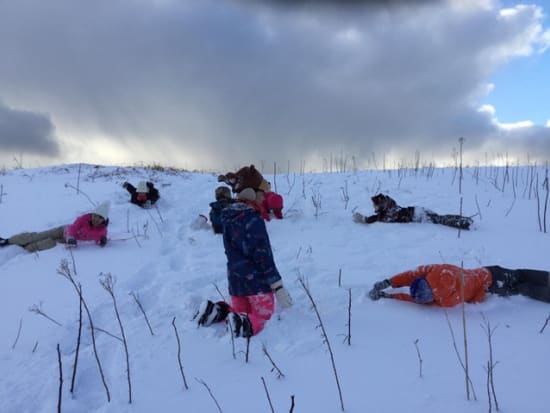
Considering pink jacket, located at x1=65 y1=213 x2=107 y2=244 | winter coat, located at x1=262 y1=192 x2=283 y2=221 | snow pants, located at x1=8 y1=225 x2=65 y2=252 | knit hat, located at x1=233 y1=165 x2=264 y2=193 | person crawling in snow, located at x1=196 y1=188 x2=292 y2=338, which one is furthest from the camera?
winter coat, located at x1=262 y1=192 x2=283 y2=221

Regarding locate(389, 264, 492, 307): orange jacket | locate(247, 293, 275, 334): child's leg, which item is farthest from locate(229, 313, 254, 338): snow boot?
locate(389, 264, 492, 307): orange jacket

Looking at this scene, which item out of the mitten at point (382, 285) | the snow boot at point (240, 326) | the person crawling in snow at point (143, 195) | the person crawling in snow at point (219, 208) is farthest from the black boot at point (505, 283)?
the person crawling in snow at point (143, 195)

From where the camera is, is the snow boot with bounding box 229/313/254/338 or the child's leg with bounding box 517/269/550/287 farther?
the child's leg with bounding box 517/269/550/287

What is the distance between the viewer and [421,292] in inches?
115

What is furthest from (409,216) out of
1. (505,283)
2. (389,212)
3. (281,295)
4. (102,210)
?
(102,210)

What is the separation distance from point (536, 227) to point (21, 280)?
595 cm

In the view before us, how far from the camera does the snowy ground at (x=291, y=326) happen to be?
195 centimetres

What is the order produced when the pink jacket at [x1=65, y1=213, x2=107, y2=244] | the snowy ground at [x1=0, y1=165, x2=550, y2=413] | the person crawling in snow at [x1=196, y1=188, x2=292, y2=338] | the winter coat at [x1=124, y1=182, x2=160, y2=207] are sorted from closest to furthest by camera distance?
1. the snowy ground at [x1=0, y1=165, x2=550, y2=413]
2. the person crawling in snow at [x1=196, y1=188, x2=292, y2=338]
3. the pink jacket at [x1=65, y1=213, x2=107, y2=244]
4. the winter coat at [x1=124, y1=182, x2=160, y2=207]

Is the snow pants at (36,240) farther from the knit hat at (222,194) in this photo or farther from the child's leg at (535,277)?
the child's leg at (535,277)

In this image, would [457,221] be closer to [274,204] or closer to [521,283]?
[521,283]

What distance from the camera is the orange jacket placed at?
2.88 m

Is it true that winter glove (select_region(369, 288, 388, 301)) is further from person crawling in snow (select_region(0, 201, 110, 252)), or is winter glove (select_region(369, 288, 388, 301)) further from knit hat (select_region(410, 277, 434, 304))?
person crawling in snow (select_region(0, 201, 110, 252))

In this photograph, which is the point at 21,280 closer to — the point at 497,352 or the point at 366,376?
the point at 366,376

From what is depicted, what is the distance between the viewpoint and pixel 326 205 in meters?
6.84
